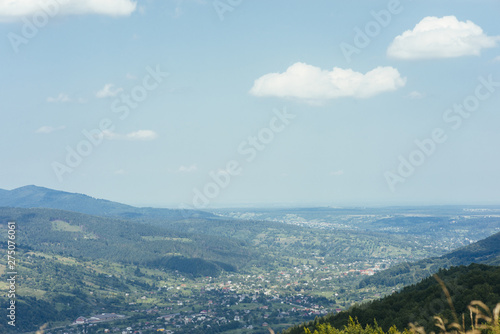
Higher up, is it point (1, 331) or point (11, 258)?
point (11, 258)

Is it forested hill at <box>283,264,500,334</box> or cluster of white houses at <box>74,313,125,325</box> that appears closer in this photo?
forested hill at <box>283,264,500,334</box>

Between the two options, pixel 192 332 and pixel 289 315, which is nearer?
pixel 192 332

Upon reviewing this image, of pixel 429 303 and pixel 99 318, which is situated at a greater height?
pixel 429 303

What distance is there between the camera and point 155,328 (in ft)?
514

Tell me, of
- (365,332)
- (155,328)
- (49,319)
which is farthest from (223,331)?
(365,332)

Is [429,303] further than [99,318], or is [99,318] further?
[99,318]

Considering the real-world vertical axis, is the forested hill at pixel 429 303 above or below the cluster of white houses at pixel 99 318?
above

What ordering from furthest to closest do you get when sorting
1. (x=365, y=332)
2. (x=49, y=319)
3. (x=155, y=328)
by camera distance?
1. (x=49, y=319)
2. (x=155, y=328)
3. (x=365, y=332)

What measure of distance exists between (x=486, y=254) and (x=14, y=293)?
580ft

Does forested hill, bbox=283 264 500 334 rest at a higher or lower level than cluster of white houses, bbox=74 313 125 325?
higher

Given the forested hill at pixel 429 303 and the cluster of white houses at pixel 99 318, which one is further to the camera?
the cluster of white houses at pixel 99 318

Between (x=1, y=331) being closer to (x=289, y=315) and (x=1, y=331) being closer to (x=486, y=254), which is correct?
(x=289, y=315)

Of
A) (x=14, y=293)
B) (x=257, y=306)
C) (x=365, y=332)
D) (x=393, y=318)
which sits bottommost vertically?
(x=257, y=306)

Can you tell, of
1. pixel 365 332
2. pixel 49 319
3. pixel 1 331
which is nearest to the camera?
pixel 365 332
